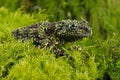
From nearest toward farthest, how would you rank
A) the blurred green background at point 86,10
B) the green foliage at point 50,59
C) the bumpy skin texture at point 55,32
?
1. the green foliage at point 50,59
2. the bumpy skin texture at point 55,32
3. the blurred green background at point 86,10

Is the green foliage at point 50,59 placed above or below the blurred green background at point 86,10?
below

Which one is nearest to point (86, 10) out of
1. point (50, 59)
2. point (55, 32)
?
point (55, 32)

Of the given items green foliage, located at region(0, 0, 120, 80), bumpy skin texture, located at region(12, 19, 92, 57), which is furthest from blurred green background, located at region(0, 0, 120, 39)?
bumpy skin texture, located at region(12, 19, 92, 57)

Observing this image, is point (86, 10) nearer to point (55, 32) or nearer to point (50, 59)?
point (55, 32)

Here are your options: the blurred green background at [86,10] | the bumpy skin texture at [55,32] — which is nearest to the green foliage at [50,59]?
the bumpy skin texture at [55,32]

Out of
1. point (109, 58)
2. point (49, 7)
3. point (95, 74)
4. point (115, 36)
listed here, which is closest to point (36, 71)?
point (95, 74)

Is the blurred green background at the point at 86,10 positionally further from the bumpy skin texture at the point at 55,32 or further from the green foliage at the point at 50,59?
the bumpy skin texture at the point at 55,32

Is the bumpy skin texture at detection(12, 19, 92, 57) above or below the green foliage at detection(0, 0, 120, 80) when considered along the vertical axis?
above

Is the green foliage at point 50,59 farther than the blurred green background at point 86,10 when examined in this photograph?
No

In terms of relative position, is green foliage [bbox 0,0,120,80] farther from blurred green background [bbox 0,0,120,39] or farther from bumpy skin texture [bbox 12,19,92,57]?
blurred green background [bbox 0,0,120,39]

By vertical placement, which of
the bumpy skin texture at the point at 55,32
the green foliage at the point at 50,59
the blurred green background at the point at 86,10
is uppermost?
the blurred green background at the point at 86,10
